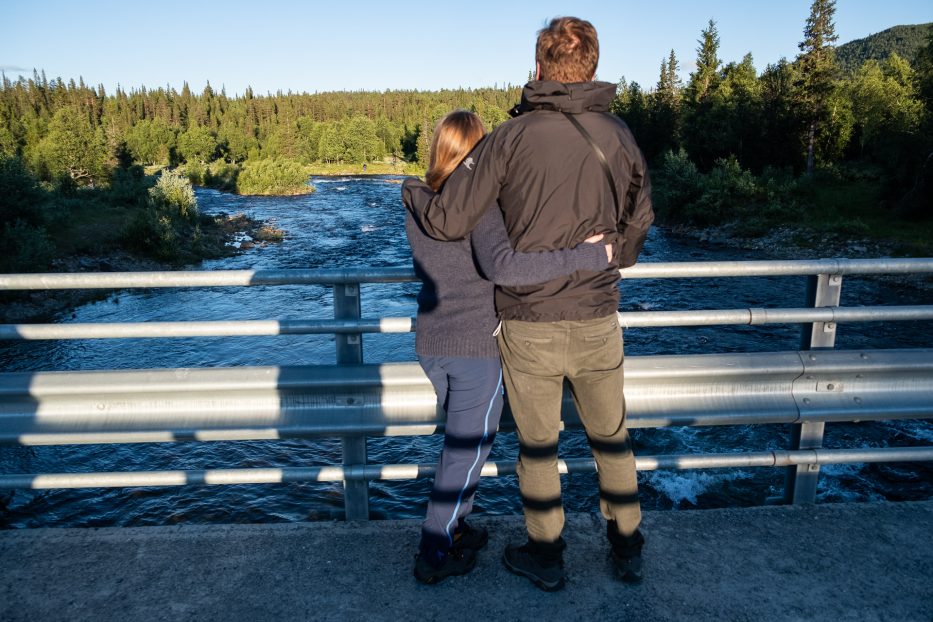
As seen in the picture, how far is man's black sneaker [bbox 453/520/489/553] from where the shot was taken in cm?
303

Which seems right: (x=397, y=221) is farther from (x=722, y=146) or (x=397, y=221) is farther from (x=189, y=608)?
(x=189, y=608)

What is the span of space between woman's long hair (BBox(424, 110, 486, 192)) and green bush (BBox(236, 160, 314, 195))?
223ft

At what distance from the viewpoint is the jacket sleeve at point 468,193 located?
246cm

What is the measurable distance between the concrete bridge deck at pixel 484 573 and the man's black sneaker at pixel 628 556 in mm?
52

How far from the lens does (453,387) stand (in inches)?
111

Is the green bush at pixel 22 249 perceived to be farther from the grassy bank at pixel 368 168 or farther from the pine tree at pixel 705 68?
the grassy bank at pixel 368 168

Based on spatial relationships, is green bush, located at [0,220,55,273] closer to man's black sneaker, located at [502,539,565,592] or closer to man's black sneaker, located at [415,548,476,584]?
man's black sneaker, located at [415,548,476,584]

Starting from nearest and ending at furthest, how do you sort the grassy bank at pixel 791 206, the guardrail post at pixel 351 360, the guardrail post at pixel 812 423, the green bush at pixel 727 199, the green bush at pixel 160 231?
the guardrail post at pixel 351 360 < the guardrail post at pixel 812 423 < the green bush at pixel 160 231 < the grassy bank at pixel 791 206 < the green bush at pixel 727 199

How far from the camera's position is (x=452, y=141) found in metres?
2.59

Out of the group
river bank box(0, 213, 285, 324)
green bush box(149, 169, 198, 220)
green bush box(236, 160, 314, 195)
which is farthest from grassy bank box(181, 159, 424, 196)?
green bush box(149, 169, 198, 220)

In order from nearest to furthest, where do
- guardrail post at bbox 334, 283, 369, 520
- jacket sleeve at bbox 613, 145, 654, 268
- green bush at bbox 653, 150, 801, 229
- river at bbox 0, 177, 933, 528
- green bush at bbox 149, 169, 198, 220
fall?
jacket sleeve at bbox 613, 145, 654, 268 → guardrail post at bbox 334, 283, 369, 520 → river at bbox 0, 177, 933, 528 → green bush at bbox 149, 169, 198, 220 → green bush at bbox 653, 150, 801, 229

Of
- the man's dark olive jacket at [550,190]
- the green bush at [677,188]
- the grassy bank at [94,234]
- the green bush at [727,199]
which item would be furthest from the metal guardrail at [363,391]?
the green bush at [677,188]

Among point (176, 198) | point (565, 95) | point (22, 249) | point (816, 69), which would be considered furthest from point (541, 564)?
point (816, 69)

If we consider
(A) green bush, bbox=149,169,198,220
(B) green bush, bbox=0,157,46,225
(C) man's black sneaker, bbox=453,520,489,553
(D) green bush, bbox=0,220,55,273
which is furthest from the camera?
(A) green bush, bbox=149,169,198,220
